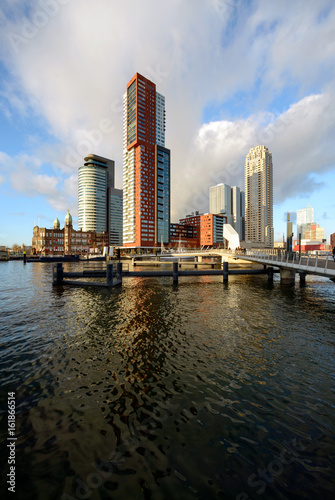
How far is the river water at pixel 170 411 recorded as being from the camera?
15.6ft

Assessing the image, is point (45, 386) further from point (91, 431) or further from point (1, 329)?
point (1, 329)

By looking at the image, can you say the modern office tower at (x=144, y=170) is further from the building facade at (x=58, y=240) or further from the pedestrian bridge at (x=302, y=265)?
the pedestrian bridge at (x=302, y=265)

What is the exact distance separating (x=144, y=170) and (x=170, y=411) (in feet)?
500

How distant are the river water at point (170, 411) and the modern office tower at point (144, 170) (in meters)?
130

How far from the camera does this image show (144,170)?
146m

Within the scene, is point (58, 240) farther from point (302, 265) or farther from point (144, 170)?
point (302, 265)

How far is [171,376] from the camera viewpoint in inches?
350

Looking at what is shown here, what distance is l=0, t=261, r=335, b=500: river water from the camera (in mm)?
4762

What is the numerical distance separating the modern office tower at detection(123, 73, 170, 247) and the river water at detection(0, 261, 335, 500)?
12994 cm

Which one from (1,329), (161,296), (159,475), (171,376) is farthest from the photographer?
(161,296)

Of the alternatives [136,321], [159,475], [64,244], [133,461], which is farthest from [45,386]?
[64,244]

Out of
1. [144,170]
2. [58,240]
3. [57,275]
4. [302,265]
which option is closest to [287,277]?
[302,265]

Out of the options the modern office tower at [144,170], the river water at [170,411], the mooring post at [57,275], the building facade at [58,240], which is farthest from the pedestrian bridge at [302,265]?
the building facade at [58,240]

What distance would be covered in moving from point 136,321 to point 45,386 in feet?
27.9
